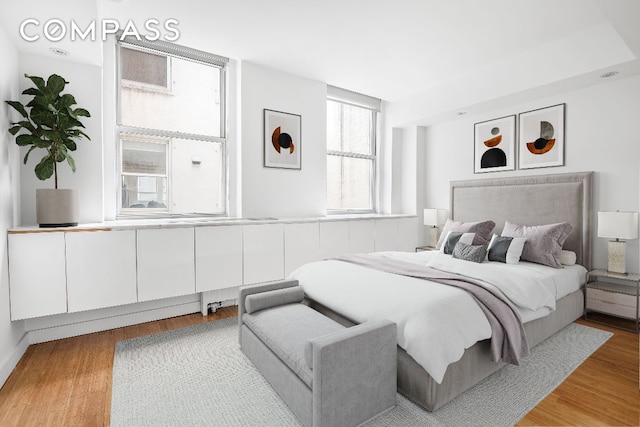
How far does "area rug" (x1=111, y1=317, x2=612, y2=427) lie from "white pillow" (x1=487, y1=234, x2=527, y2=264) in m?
0.76

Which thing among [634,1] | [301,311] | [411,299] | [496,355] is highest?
[634,1]

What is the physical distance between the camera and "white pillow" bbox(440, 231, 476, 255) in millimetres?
3572

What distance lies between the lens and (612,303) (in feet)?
10.1

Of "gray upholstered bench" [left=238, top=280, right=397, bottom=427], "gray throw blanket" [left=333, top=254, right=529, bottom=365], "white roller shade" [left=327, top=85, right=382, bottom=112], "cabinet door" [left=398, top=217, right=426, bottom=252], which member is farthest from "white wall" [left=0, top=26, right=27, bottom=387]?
"cabinet door" [left=398, top=217, right=426, bottom=252]

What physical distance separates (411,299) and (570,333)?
1.94 m

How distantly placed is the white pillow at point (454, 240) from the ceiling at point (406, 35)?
1.65 meters

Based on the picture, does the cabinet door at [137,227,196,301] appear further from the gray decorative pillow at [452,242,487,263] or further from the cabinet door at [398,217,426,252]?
the cabinet door at [398,217,426,252]

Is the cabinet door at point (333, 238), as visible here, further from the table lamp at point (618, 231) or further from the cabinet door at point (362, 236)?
the table lamp at point (618, 231)

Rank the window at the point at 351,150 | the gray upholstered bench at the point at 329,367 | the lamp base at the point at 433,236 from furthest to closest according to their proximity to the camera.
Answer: the window at the point at 351,150 → the lamp base at the point at 433,236 → the gray upholstered bench at the point at 329,367

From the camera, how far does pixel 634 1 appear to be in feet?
6.99

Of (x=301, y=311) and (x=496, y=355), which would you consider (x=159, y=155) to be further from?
(x=496, y=355)

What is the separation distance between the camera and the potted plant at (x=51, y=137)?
2.57 metres

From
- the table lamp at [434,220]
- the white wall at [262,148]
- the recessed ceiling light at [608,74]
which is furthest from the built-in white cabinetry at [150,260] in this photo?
the recessed ceiling light at [608,74]

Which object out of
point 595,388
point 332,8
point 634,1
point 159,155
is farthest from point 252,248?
point 634,1
